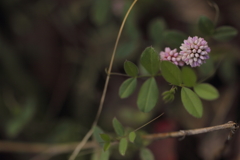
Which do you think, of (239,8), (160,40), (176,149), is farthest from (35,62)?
(239,8)

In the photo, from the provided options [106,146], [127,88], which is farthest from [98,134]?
[127,88]

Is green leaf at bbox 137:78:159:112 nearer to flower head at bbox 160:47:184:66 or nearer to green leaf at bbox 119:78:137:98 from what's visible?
green leaf at bbox 119:78:137:98

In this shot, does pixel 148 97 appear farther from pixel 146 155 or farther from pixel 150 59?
pixel 146 155

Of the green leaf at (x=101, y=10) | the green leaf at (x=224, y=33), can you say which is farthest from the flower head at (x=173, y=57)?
the green leaf at (x=101, y=10)

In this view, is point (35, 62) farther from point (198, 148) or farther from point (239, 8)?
point (239, 8)

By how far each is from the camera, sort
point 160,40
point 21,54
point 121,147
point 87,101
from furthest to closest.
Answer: point 21,54 < point 87,101 < point 160,40 < point 121,147

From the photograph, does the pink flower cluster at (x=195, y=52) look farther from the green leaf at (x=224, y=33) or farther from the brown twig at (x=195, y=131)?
the green leaf at (x=224, y=33)

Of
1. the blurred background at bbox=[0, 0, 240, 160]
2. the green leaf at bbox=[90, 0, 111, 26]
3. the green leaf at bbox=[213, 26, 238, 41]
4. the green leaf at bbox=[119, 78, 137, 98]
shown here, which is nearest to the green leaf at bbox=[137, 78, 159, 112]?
the green leaf at bbox=[119, 78, 137, 98]
